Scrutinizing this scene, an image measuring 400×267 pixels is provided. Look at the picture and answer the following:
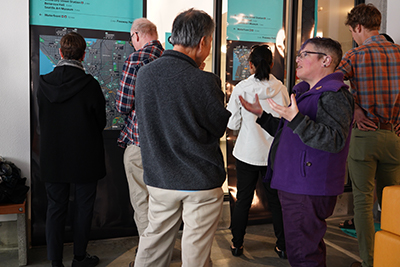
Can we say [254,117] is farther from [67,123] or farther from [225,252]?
[67,123]

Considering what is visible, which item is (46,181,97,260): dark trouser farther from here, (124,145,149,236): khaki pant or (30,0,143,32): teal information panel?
(30,0,143,32): teal information panel

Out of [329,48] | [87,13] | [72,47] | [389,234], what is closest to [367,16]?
[329,48]

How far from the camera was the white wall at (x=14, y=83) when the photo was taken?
9.41ft

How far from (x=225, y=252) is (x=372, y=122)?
162 centimetres

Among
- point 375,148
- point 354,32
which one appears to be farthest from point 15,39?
point 375,148

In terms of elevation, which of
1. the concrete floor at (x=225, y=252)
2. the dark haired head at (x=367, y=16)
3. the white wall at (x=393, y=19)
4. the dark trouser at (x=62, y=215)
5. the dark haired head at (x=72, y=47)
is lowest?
the concrete floor at (x=225, y=252)

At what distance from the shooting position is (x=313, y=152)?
1774 mm

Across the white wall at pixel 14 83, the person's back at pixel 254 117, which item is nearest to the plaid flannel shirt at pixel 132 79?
the person's back at pixel 254 117

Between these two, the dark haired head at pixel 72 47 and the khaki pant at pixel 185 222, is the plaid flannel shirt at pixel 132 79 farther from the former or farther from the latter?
the khaki pant at pixel 185 222

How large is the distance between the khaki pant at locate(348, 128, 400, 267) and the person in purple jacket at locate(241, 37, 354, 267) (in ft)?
2.79

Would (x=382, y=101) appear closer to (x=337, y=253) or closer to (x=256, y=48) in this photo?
(x=256, y=48)

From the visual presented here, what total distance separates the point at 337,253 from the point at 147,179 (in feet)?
6.98

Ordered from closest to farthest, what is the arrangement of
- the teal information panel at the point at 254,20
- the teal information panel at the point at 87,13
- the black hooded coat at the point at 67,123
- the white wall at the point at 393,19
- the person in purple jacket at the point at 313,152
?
the person in purple jacket at the point at 313,152 < the black hooded coat at the point at 67,123 < the teal information panel at the point at 87,13 < the white wall at the point at 393,19 < the teal information panel at the point at 254,20

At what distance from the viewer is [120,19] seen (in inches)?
126
